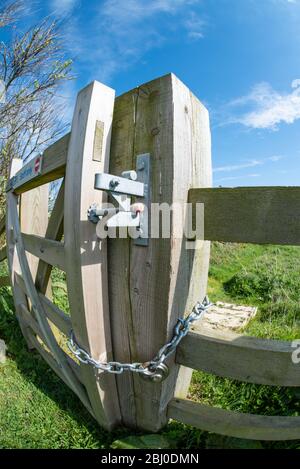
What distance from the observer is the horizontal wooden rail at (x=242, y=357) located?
1.27 metres

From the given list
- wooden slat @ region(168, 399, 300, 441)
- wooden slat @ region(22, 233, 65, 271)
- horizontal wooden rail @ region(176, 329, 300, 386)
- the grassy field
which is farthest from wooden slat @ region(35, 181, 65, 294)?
wooden slat @ region(168, 399, 300, 441)

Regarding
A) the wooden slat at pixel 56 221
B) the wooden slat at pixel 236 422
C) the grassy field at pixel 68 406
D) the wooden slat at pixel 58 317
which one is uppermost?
the wooden slat at pixel 56 221

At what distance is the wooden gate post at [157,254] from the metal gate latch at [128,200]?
0.15 feet

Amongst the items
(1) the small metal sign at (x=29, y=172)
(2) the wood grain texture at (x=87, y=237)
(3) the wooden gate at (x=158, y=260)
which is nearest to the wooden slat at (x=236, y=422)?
(3) the wooden gate at (x=158, y=260)

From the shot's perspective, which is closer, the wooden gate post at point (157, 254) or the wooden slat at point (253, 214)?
the wooden slat at point (253, 214)

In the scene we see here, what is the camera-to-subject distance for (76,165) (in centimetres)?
140

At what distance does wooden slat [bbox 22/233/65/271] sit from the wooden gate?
0.03 m

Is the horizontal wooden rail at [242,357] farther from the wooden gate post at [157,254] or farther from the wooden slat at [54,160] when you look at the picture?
the wooden slat at [54,160]

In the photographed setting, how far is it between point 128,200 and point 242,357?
914 millimetres

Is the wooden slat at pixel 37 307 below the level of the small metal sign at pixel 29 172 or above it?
below

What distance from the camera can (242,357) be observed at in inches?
51.4

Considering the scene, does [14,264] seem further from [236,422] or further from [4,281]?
[236,422]
